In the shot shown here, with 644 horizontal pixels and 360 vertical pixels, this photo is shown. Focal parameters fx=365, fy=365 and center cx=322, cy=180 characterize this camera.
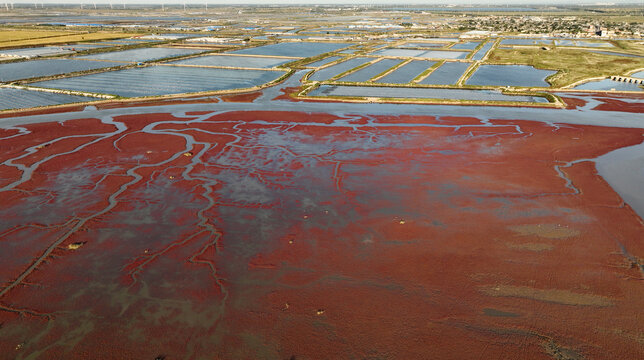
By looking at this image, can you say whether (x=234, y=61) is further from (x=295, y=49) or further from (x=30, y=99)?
(x=30, y=99)

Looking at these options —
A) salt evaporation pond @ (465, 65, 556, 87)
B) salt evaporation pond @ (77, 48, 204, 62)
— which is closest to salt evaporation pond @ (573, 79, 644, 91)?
salt evaporation pond @ (465, 65, 556, 87)

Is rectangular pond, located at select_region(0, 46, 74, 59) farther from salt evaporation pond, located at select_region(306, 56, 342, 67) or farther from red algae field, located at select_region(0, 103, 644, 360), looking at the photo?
red algae field, located at select_region(0, 103, 644, 360)

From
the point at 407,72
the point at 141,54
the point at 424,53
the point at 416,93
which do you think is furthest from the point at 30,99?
the point at 424,53

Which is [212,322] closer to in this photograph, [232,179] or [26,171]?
[232,179]

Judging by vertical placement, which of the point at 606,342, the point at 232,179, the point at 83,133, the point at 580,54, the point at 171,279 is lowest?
the point at 606,342

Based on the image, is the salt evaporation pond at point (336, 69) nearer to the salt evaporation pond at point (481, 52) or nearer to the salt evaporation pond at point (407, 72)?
the salt evaporation pond at point (407, 72)

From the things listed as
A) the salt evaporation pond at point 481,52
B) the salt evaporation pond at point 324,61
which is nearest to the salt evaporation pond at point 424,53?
the salt evaporation pond at point 481,52

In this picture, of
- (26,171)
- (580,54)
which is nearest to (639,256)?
(26,171)
